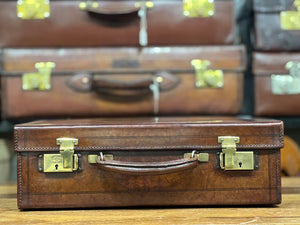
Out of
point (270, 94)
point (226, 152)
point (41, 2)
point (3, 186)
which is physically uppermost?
point (41, 2)

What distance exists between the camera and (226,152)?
2.86ft

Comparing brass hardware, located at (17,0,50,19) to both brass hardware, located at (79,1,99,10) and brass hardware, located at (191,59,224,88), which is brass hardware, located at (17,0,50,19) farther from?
brass hardware, located at (191,59,224,88)

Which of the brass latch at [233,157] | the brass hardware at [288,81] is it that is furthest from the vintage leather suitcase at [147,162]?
the brass hardware at [288,81]

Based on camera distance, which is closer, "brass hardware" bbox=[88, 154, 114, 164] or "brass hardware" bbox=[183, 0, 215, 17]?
"brass hardware" bbox=[88, 154, 114, 164]

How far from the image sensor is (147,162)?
869mm

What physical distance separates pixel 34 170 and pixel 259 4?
79 centimetres

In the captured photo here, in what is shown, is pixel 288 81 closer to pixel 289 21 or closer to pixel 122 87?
pixel 289 21

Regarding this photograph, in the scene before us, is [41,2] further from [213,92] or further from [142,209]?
[142,209]

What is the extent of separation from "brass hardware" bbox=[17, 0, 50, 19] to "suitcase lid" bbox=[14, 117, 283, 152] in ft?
1.47

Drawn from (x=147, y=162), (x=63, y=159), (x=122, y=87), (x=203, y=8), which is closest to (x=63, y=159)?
(x=63, y=159)

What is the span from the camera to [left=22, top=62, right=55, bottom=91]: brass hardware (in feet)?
3.87

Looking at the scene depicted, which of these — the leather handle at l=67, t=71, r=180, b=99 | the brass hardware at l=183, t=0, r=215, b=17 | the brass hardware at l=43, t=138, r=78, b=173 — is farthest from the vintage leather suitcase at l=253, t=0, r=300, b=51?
the brass hardware at l=43, t=138, r=78, b=173

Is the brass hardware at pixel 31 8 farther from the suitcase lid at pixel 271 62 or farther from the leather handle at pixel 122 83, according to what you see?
the suitcase lid at pixel 271 62

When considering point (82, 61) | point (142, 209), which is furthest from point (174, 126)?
point (82, 61)
